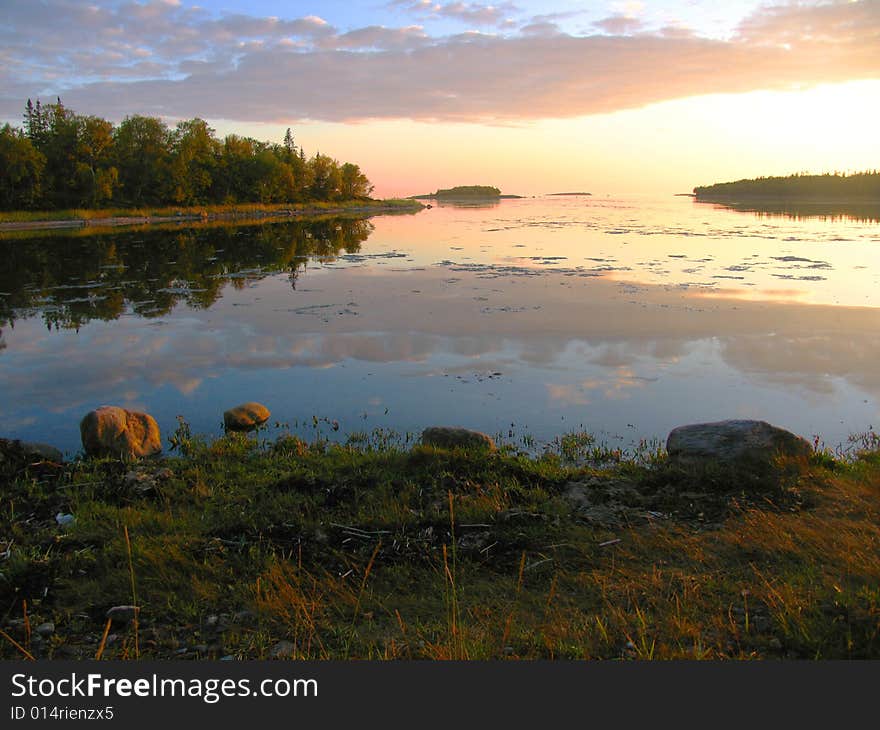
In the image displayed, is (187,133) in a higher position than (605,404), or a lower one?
higher

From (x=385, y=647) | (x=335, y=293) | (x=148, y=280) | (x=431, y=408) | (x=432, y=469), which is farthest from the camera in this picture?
(x=148, y=280)

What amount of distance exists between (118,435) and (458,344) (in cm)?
833

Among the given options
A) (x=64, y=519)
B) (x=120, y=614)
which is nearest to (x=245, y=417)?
(x=64, y=519)

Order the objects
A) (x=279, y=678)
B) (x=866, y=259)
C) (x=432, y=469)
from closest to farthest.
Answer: (x=279, y=678)
(x=432, y=469)
(x=866, y=259)

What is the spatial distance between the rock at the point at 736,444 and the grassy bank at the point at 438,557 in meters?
0.28

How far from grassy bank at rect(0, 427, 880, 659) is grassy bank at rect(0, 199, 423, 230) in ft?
208

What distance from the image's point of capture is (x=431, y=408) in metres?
10.8

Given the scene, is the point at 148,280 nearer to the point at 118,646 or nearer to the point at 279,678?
the point at 118,646

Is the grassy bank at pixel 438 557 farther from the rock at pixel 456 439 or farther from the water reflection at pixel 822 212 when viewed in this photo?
the water reflection at pixel 822 212

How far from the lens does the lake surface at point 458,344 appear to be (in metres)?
10.5

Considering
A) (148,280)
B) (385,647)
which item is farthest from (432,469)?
(148,280)

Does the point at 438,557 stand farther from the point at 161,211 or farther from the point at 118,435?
the point at 161,211

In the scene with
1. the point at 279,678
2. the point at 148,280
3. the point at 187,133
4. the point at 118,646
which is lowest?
the point at 118,646

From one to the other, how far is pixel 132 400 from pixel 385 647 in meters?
8.81
